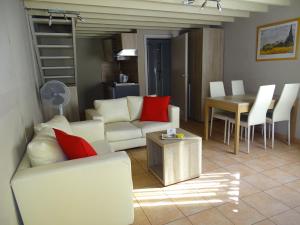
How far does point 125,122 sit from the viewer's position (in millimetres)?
3400

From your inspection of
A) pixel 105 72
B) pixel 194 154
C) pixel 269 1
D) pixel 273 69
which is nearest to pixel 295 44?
pixel 273 69

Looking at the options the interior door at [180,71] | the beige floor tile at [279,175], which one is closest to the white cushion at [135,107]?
the interior door at [180,71]

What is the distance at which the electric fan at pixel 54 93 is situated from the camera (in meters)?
2.93

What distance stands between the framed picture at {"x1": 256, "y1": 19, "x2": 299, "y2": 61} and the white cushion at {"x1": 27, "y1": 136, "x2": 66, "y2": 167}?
11.5 ft

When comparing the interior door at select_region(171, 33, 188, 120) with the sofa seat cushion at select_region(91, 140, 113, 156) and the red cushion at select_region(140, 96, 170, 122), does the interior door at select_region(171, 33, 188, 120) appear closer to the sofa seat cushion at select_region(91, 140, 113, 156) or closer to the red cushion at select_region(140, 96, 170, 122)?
the red cushion at select_region(140, 96, 170, 122)

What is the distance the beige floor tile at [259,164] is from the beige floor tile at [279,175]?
76 millimetres

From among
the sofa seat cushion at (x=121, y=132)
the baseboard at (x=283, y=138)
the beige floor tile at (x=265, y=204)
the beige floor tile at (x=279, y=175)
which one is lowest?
the beige floor tile at (x=265, y=204)

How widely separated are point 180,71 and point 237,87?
4.67ft

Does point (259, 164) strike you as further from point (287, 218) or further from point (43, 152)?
point (43, 152)

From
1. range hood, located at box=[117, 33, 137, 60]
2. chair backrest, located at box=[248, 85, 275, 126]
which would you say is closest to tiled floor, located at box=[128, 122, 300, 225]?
chair backrest, located at box=[248, 85, 275, 126]

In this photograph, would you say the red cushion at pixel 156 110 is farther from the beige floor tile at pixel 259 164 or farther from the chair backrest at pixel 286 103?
the chair backrest at pixel 286 103

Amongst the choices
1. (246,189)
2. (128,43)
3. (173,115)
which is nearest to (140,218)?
(246,189)

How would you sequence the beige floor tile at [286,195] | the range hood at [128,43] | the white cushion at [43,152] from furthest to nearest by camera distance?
the range hood at [128,43]
the beige floor tile at [286,195]
the white cushion at [43,152]

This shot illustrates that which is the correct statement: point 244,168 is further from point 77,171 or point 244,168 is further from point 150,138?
point 77,171
